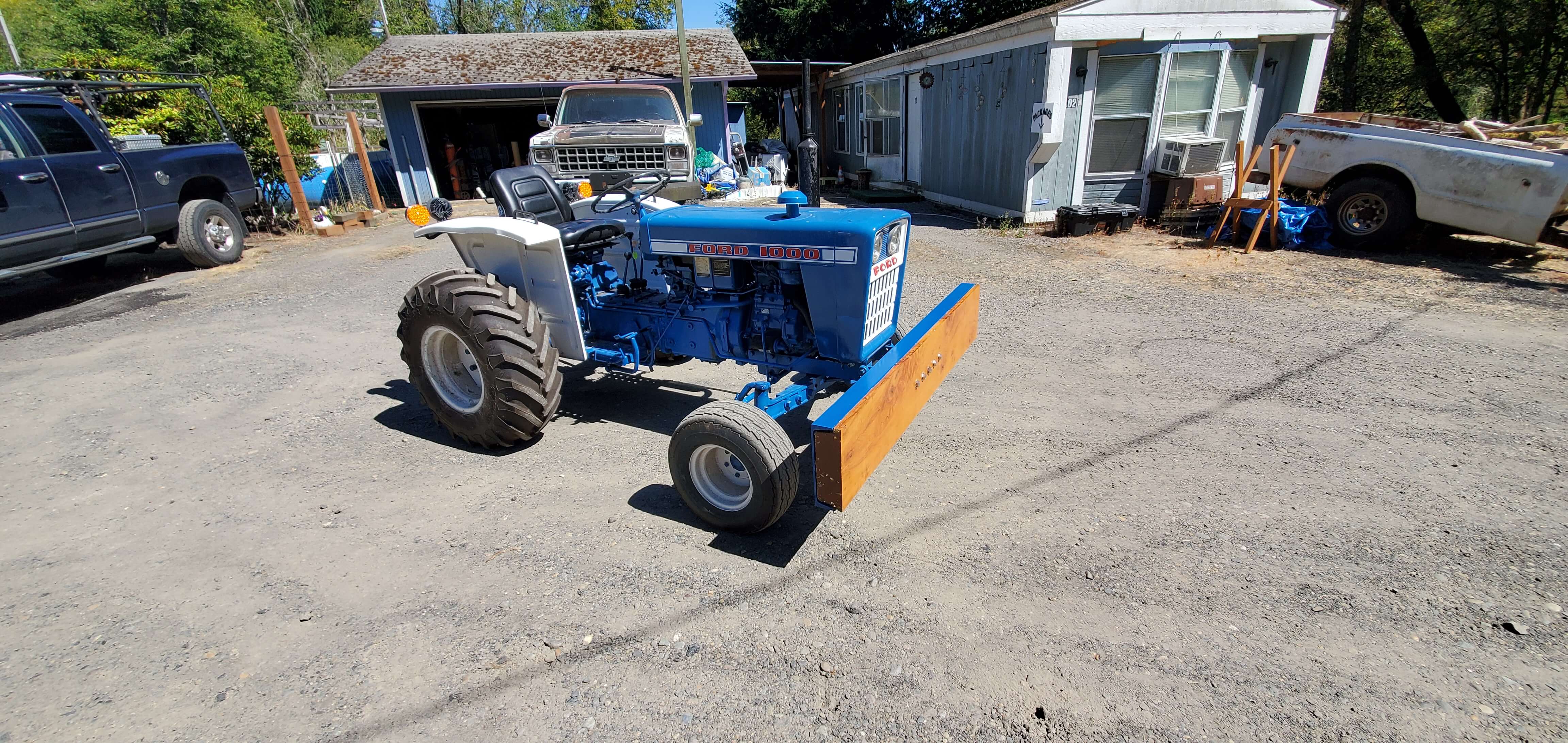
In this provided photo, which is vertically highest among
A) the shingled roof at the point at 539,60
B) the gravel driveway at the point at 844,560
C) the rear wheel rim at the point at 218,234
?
the shingled roof at the point at 539,60

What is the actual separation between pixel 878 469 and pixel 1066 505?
94cm

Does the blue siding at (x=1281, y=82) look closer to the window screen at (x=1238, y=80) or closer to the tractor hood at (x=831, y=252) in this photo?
the window screen at (x=1238, y=80)

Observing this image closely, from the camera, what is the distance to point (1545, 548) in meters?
2.83

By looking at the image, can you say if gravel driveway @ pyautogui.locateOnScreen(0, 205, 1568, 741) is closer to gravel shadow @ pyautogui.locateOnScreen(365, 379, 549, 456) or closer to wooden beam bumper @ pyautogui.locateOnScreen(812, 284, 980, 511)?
gravel shadow @ pyautogui.locateOnScreen(365, 379, 549, 456)

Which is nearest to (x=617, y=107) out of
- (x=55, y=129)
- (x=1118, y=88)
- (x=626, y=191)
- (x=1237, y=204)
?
(x=55, y=129)

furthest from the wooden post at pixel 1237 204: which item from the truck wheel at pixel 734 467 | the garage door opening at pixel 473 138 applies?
the garage door opening at pixel 473 138

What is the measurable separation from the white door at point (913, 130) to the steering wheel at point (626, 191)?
32.0 feet

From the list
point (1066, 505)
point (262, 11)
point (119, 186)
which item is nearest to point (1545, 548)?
point (1066, 505)

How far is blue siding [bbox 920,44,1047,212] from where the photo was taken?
976 centimetres

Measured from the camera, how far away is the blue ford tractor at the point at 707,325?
2857 mm

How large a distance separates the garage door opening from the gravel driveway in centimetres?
1161

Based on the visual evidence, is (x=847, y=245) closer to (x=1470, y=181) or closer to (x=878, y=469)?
(x=878, y=469)

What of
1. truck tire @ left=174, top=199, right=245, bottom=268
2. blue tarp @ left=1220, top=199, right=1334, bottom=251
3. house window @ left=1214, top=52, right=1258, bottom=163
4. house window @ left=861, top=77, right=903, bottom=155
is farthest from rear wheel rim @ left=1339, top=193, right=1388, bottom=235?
truck tire @ left=174, top=199, right=245, bottom=268

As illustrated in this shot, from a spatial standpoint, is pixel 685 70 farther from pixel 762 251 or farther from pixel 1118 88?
pixel 762 251
